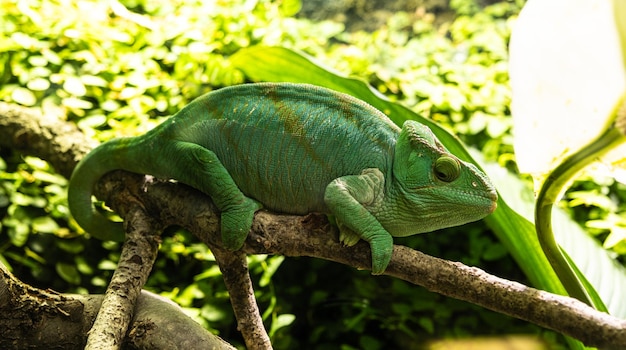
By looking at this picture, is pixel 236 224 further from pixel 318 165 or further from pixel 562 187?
pixel 562 187

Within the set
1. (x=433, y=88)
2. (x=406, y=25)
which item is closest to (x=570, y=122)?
(x=433, y=88)

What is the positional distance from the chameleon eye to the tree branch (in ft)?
0.52

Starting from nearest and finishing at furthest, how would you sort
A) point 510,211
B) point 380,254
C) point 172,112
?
point 380,254
point 510,211
point 172,112

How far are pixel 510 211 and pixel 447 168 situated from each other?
277 mm

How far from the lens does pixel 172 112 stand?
6.63 ft

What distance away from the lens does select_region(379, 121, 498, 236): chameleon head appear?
1.11m

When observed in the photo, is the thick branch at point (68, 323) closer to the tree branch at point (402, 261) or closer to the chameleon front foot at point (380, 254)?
the tree branch at point (402, 261)

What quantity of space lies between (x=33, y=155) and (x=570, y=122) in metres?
1.53

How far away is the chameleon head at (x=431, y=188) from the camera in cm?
111

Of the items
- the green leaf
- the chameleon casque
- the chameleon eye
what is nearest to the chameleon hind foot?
the chameleon casque

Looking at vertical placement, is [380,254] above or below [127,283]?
above

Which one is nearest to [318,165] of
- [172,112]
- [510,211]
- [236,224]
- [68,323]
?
[236,224]

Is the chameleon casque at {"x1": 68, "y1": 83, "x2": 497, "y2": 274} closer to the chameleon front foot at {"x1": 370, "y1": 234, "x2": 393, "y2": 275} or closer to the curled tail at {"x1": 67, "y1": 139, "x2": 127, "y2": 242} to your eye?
the chameleon front foot at {"x1": 370, "y1": 234, "x2": 393, "y2": 275}

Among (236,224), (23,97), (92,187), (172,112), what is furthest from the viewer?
(172,112)
